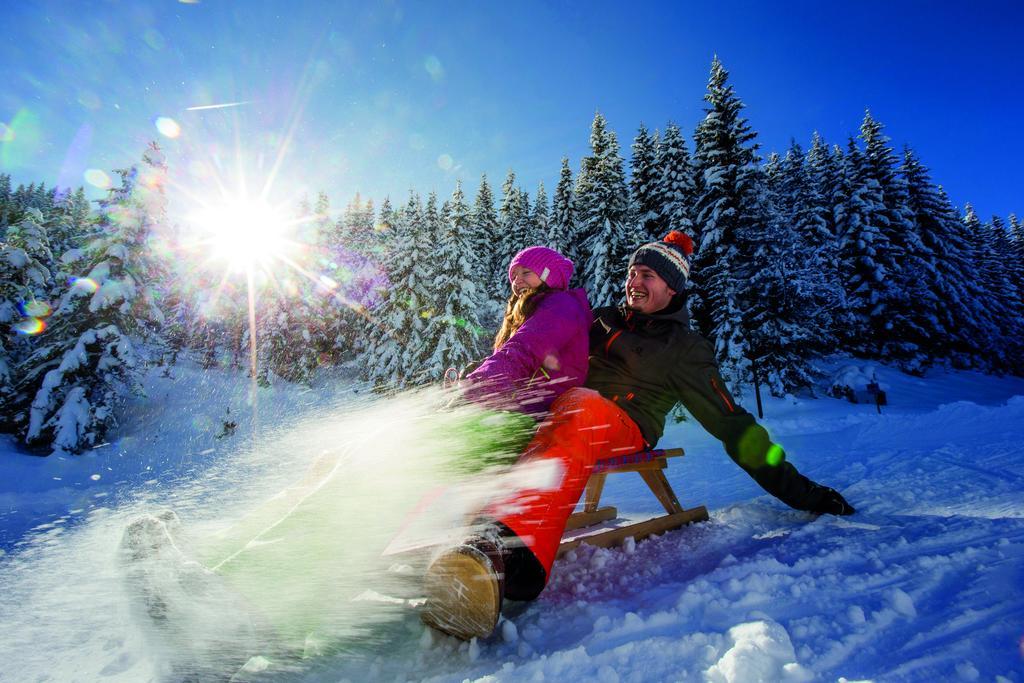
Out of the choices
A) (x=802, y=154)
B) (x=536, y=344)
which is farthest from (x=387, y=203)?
(x=536, y=344)

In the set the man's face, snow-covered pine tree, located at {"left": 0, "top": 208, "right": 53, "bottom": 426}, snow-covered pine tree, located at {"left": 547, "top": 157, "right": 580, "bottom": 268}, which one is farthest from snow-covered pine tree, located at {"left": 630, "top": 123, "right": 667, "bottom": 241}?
snow-covered pine tree, located at {"left": 0, "top": 208, "right": 53, "bottom": 426}

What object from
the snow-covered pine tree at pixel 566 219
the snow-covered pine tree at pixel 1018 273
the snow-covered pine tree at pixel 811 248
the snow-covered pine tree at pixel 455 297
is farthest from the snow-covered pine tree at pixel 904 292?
the snow-covered pine tree at pixel 455 297

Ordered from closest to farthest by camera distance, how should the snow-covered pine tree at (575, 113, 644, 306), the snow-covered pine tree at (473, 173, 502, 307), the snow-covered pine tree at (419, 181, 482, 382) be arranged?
the snow-covered pine tree at (575, 113, 644, 306), the snow-covered pine tree at (419, 181, 482, 382), the snow-covered pine tree at (473, 173, 502, 307)

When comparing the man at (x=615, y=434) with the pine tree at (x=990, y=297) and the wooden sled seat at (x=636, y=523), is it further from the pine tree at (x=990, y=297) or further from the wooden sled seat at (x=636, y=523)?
the pine tree at (x=990, y=297)

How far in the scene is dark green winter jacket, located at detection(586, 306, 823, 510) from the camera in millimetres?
2900

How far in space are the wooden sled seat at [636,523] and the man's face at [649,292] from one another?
105cm

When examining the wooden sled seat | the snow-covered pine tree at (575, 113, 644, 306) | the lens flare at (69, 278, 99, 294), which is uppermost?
the snow-covered pine tree at (575, 113, 644, 306)

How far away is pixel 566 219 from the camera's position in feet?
87.9

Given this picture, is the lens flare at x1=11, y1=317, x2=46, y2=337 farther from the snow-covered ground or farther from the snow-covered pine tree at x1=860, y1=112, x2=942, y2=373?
the snow-covered pine tree at x1=860, y1=112, x2=942, y2=373

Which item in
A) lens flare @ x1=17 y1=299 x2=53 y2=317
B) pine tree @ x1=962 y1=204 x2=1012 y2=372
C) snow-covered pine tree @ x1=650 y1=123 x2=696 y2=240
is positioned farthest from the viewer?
pine tree @ x1=962 y1=204 x2=1012 y2=372

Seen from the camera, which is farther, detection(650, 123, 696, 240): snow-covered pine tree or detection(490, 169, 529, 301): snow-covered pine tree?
detection(490, 169, 529, 301): snow-covered pine tree

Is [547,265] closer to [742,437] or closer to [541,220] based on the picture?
[742,437]

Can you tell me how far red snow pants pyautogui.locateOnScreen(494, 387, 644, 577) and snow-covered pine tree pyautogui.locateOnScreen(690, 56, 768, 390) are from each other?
1650cm

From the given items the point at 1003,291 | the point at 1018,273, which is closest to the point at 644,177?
the point at 1003,291
